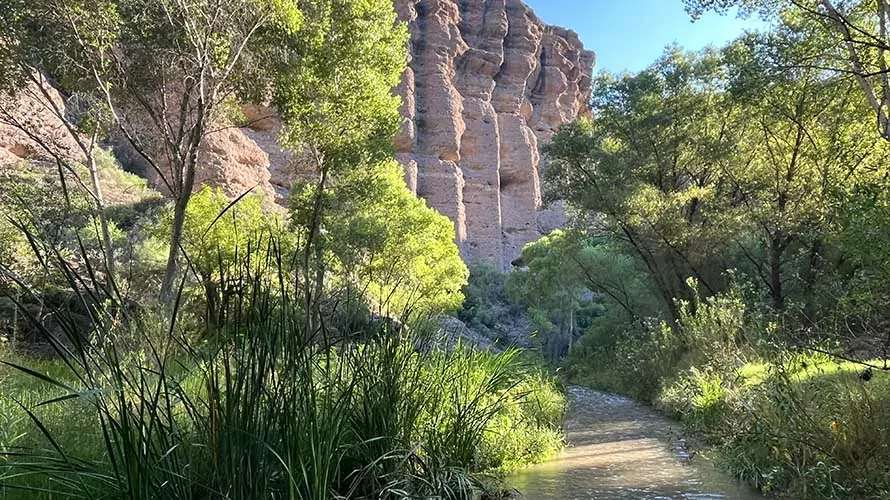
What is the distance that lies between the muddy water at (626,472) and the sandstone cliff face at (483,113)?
3435 centimetres

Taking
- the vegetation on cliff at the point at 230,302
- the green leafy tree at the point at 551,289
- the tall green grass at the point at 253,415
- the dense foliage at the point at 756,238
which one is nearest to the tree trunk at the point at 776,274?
the dense foliage at the point at 756,238

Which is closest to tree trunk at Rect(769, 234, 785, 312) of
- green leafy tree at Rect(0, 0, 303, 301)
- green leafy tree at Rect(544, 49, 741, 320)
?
green leafy tree at Rect(544, 49, 741, 320)

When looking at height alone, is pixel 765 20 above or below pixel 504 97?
below

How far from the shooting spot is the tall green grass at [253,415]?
1933 millimetres

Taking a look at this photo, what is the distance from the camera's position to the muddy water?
202 inches

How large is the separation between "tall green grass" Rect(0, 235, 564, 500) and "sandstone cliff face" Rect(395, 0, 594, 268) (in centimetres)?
3777

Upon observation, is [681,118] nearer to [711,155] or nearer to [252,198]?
[711,155]

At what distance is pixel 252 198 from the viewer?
19.3m

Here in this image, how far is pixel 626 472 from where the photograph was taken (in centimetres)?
→ 607

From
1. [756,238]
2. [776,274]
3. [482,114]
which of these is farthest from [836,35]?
[482,114]

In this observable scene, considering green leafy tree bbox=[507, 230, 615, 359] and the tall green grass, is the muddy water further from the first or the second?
green leafy tree bbox=[507, 230, 615, 359]

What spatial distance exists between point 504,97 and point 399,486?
52136 mm

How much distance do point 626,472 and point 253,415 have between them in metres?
5.04

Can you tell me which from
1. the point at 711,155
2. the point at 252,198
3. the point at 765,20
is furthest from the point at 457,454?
the point at 252,198
